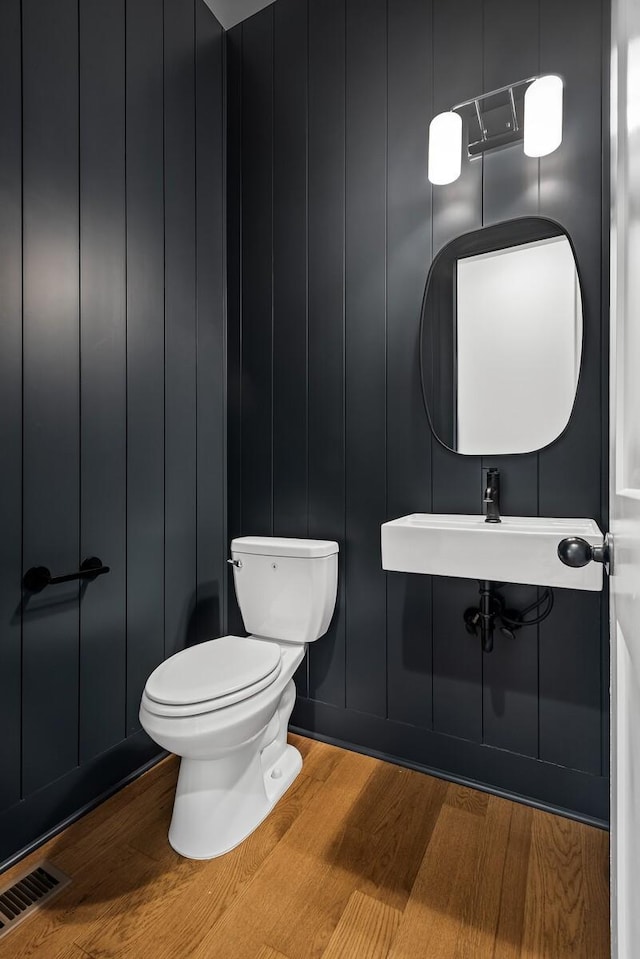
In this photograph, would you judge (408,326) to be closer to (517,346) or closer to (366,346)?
(366,346)

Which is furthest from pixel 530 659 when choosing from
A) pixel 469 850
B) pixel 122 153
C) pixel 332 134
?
pixel 122 153

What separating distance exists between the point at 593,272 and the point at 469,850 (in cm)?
166

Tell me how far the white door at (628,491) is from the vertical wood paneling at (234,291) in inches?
60.7

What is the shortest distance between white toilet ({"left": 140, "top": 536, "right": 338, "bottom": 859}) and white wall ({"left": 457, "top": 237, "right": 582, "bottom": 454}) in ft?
2.32

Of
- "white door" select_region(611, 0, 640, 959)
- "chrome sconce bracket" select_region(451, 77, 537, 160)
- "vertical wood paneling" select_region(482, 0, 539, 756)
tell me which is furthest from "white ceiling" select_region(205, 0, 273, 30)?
"white door" select_region(611, 0, 640, 959)

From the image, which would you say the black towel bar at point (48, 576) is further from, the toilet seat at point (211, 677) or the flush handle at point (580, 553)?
the flush handle at point (580, 553)

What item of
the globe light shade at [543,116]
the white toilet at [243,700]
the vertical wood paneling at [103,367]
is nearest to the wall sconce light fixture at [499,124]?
the globe light shade at [543,116]

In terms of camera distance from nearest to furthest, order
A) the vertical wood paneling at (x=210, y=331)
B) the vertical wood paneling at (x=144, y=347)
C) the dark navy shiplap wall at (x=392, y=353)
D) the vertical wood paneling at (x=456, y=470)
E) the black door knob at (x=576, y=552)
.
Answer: the black door knob at (x=576, y=552) < the dark navy shiplap wall at (x=392, y=353) < the vertical wood paneling at (x=456, y=470) < the vertical wood paneling at (x=144, y=347) < the vertical wood paneling at (x=210, y=331)

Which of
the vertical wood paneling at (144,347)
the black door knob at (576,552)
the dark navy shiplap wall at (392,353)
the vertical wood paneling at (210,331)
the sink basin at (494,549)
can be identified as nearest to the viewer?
the black door knob at (576,552)

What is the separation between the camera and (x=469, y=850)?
1373 mm

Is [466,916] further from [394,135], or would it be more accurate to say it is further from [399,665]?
[394,135]

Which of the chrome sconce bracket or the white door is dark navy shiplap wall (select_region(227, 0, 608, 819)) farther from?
the white door

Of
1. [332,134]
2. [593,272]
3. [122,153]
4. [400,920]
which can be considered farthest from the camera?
[332,134]

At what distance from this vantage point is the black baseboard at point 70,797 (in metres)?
1.35
